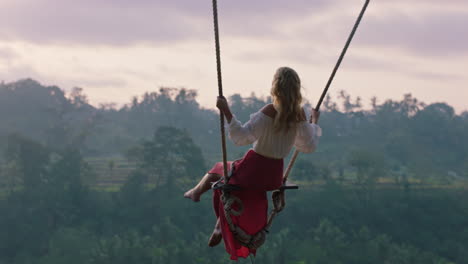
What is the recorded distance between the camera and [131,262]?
2608 centimetres

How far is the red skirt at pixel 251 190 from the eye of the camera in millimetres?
2801

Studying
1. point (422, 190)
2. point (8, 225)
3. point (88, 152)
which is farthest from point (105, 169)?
point (422, 190)

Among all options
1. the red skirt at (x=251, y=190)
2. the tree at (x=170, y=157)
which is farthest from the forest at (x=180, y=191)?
the red skirt at (x=251, y=190)

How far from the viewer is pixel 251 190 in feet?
9.46

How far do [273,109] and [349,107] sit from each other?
3984cm

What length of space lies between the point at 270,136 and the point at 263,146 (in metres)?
0.06

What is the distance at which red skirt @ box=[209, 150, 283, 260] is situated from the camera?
2801 millimetres

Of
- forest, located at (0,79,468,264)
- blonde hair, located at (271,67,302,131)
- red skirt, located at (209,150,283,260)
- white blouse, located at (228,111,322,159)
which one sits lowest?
forest, located at (0,79,468,264)

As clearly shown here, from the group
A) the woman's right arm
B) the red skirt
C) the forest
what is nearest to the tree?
the forest

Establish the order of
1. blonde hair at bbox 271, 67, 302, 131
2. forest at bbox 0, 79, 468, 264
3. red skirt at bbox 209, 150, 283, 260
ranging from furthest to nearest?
forest at bbox 0, 79, 468, 264 → red skirt at bbox 209, 150, 283, 260 → blonde hair at bbox 271, 67, 302, 131

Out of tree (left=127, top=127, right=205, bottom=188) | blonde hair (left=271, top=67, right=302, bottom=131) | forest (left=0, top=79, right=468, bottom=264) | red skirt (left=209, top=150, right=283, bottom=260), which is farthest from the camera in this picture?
tree (left=127, top=127, right=205, bottom=188)

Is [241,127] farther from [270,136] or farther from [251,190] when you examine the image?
[251,190]

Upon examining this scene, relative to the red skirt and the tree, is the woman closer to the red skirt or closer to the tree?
the red skirt

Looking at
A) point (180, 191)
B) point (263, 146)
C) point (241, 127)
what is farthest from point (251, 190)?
point (180, 191)
